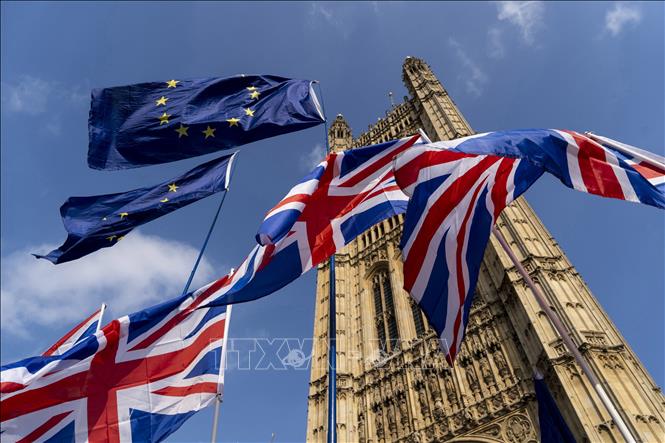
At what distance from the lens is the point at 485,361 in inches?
862

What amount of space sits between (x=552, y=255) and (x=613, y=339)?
5.39 meters

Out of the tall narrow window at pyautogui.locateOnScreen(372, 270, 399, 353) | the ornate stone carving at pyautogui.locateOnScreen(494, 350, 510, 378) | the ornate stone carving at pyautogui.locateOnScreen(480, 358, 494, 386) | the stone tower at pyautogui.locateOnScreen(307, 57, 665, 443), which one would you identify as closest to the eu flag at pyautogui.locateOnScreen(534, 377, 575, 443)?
the stone tower at pyautogui.locateOnScreen(307, 57, 665, 443)

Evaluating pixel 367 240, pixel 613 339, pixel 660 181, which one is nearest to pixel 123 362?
pixel 660 181

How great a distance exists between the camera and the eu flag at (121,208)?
36.5 feet

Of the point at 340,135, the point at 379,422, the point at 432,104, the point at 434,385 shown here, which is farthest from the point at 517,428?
the point at 340,135

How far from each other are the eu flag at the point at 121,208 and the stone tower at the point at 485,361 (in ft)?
46.7

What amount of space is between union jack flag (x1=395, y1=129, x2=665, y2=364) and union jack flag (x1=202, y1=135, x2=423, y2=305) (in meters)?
1.20

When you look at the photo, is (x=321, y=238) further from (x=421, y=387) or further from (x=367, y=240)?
(x=367, y=240)

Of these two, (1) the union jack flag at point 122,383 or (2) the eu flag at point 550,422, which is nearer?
(1) the union jack flag at point 122,383

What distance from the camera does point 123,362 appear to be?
32.7ft

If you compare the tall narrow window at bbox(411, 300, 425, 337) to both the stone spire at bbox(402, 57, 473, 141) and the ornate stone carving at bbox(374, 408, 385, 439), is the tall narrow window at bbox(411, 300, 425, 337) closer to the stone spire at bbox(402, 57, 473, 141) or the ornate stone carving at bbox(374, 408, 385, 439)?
the ornate stone carving at bbox(374, 408, 385, 439)

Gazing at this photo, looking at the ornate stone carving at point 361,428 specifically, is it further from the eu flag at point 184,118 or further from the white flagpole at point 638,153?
the white flagpole at point 638,153

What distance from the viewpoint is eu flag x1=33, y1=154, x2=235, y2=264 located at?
11.1 metres

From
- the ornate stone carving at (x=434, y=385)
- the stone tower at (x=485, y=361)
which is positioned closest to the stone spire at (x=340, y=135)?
the stone tower at (x=485, y=361)
